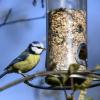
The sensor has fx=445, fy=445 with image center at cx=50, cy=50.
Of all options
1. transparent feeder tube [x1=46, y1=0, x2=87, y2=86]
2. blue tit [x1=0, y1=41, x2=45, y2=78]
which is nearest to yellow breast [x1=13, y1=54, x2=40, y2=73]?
blue tit [x1=0, y1=41, x2=45, y2=78]

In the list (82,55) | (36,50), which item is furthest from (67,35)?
(36,50)

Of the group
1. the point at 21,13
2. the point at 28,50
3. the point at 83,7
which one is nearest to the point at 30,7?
the point at 21,13

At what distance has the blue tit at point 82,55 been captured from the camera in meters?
1.87

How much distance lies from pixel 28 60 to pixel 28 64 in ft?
0.10

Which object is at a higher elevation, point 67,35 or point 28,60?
point 67,35

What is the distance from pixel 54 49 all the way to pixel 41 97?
92 centimetres

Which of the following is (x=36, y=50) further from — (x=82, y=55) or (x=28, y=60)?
(x=82, y=55)

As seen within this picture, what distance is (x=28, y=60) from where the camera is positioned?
80.7 inches

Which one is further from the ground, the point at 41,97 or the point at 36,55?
the point at 36,55

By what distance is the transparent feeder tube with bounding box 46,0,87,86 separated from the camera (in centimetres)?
186

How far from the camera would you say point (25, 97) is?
2.93 metres

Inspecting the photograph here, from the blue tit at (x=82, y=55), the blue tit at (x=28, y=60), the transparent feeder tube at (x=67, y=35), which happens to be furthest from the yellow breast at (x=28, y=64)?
the blue tit at (x=82, y=55)

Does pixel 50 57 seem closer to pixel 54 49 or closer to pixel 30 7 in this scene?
pixel 54 49

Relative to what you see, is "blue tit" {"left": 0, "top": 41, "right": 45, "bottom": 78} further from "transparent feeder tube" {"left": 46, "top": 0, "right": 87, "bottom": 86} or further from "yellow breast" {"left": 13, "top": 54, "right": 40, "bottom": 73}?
"transparent feeder tube" {"left": 46, "top": 0, "right": 87, "bottom": 86}
